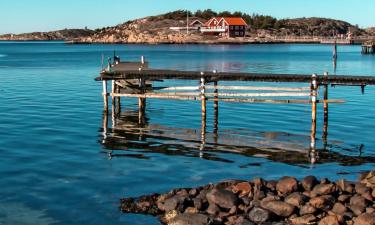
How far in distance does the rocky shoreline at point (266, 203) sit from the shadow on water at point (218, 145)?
225 inches

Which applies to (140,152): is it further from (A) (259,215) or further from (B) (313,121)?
(A) (259,215)

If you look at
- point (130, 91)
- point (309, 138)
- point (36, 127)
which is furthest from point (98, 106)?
point (309, 138)

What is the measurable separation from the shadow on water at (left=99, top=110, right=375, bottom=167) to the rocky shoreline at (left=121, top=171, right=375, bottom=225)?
18.7 ft

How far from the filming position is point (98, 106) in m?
39.2

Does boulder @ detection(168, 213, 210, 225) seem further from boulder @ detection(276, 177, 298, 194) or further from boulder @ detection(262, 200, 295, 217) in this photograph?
boulder @ detection(276, 177, 298, 194)

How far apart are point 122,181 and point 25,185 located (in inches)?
131

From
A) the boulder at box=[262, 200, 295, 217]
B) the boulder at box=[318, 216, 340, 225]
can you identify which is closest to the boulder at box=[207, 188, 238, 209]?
the boulder at box=[262, 200, 295, 217]

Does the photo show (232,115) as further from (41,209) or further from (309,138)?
(41,209)

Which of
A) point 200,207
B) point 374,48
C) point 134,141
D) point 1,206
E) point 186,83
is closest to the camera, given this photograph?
point 200,207

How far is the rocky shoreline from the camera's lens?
1396cm

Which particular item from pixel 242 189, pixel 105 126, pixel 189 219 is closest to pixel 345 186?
pixel 242 189

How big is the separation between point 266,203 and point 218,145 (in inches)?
423

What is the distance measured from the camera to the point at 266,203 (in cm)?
1475

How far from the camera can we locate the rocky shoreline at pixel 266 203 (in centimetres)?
1396
